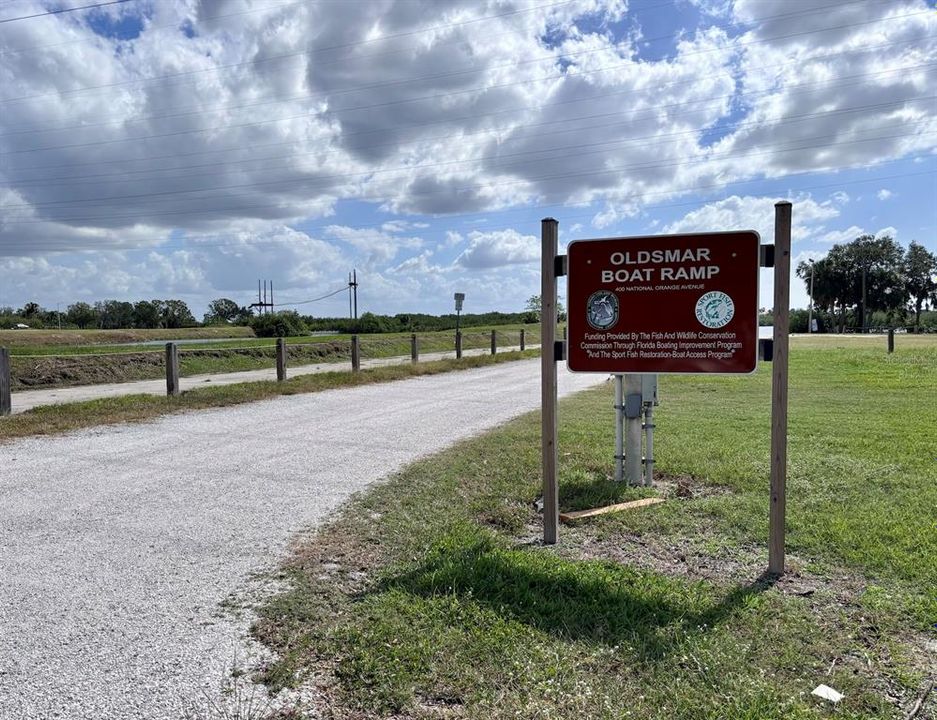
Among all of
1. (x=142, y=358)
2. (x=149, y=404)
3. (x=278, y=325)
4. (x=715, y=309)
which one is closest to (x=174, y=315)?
(x=278, y=325)

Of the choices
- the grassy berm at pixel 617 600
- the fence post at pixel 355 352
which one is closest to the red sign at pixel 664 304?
the grassy berm at pixel 617 600

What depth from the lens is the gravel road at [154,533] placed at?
105 inches

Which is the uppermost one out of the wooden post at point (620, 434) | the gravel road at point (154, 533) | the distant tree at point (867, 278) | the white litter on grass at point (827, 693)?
the distant tree at point (867, 278)

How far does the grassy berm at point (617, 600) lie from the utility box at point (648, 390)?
741mm

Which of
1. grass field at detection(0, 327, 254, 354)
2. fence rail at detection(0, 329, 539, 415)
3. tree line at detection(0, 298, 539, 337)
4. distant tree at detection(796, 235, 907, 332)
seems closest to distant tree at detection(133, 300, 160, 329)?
tree line at detection(0, 298, 539, 337)

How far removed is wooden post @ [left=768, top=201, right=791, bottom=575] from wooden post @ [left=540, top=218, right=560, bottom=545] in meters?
1.27

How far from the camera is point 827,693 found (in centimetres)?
253

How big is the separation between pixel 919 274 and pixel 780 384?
114m

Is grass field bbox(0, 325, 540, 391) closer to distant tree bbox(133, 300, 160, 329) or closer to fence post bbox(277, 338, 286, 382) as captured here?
fence post bbox(277, 338, 286, 382)

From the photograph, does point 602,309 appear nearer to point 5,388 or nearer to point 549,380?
point 549,380

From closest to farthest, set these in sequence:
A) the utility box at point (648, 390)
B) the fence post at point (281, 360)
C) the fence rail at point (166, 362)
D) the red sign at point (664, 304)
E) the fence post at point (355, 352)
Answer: the red sign at point (664, 304) < the utility box at point (648, 390) < the fence rail at point (166, 362) < the fence post at point (281, 360) < the fence post at point (355, 352)

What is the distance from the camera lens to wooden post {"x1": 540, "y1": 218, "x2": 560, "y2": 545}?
4316mm

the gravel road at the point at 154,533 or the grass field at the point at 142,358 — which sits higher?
the grass field at the point at 142,358

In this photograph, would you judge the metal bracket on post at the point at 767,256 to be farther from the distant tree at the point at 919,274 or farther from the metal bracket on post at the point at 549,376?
the distant tree at the point at 919,274
